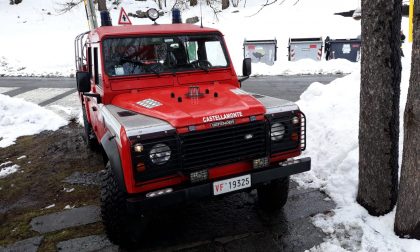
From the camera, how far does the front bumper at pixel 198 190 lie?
10.5 ft

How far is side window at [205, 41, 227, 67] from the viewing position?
4.92 meters

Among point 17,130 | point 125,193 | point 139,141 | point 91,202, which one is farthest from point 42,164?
point 139,141

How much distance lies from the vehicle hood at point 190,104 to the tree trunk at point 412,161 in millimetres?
1297

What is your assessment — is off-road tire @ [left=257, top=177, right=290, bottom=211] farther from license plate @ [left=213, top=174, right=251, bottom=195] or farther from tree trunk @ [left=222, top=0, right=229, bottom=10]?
tree trunk @ [left=222, top=0, right=229, bottom=10]

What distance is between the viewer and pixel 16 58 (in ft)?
72.1

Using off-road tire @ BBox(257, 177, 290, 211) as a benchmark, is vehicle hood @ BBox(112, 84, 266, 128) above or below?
above

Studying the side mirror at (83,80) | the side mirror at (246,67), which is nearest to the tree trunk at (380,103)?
the side mirror at (246,67)

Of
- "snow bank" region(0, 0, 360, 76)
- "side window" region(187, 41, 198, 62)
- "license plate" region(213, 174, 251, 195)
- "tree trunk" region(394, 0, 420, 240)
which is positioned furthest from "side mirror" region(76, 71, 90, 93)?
"snow bank" region(0, 0, 360, 76)

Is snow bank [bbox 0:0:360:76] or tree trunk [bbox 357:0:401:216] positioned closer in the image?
tree trunk [bbox 357:0:401:216]

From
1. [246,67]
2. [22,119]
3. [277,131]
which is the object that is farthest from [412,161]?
[22,119]

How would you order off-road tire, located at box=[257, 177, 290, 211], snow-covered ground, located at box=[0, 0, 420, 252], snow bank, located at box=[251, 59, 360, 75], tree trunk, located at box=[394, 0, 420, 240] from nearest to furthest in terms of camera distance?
tree trunk, located at box=[394, 0, 420, 240] < snow-covered ground, located at box=[0, 0, 420, 252] < off-road tire, located at box=[257, 177, 290, 211] < snow bank, located at box=[251, 59, 360, 75]

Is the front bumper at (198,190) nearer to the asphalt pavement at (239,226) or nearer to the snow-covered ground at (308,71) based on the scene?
the asphalt pavement at (239,226)

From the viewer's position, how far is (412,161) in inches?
129

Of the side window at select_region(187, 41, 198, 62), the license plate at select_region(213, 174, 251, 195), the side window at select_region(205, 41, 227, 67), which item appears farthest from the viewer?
the side window at select_region(205, 41, 227, 67)
